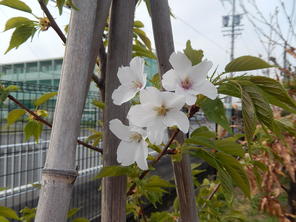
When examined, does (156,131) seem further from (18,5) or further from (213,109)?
(18,5)

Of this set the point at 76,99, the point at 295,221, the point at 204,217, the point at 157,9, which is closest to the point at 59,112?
the point at 76,99

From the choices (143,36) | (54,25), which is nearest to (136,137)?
(54,25)

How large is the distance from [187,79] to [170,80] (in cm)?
2

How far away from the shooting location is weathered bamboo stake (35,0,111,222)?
0.32 m

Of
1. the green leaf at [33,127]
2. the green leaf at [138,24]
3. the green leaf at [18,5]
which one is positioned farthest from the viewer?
the green leaf at [138,24]

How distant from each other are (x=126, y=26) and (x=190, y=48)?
16cm

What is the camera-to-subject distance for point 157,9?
54 cm

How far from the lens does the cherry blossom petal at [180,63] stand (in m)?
0.36

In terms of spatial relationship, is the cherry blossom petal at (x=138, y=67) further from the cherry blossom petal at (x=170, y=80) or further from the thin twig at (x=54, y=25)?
the thin twig at (x=54, y=25)

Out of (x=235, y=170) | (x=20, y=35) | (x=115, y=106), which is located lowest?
(x=235, y=170)

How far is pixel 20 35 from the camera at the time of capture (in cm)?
58

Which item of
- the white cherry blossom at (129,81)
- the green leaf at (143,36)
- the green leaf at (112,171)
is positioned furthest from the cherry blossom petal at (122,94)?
the green leaf at (143,36)

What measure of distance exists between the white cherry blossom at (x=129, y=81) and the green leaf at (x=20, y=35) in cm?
28

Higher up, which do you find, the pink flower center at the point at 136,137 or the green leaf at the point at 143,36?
the green leaf at the point at 143,36
